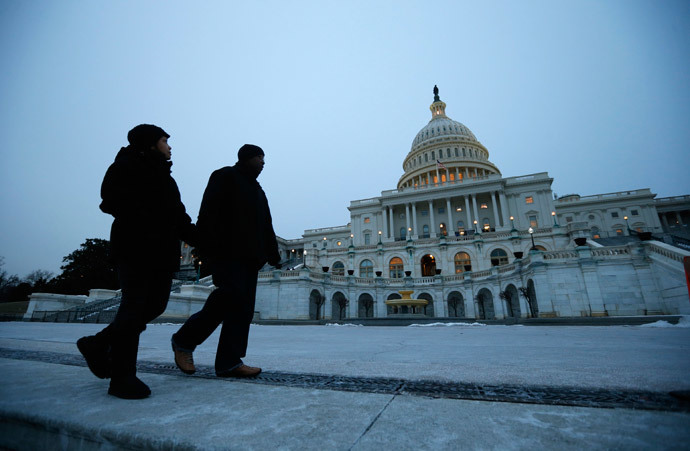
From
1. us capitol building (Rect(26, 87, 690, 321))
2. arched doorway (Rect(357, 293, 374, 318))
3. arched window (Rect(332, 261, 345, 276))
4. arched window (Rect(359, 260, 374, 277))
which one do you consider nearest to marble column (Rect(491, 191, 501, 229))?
us capitol building (Rect(26, 87, 690, 321))

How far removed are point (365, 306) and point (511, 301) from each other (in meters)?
14.2

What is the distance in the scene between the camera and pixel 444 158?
74.2 meters

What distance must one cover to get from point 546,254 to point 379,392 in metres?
25.2

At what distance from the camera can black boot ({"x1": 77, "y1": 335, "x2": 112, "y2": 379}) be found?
8.41 feet

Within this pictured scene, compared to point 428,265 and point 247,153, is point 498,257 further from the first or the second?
point 247,153

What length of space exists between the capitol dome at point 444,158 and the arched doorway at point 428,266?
26001 millimetres

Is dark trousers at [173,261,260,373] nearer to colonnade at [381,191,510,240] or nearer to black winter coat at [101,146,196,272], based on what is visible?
black winter coat at [101,146,196,272]

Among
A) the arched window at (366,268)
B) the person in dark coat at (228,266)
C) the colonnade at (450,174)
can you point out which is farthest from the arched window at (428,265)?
the person in dark coat at (228,266)

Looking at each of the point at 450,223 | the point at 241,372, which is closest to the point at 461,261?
the point at 450,223

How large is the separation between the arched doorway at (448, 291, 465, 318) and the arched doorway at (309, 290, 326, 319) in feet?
45.0

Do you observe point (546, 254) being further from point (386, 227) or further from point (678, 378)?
point (386, 227)

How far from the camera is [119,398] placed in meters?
2.09

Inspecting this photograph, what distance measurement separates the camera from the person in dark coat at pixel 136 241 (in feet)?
8.46

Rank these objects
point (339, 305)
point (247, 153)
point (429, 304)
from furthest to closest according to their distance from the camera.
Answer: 1. point (429, 304)
2. point (339, 305)
3. point (247, 153)
